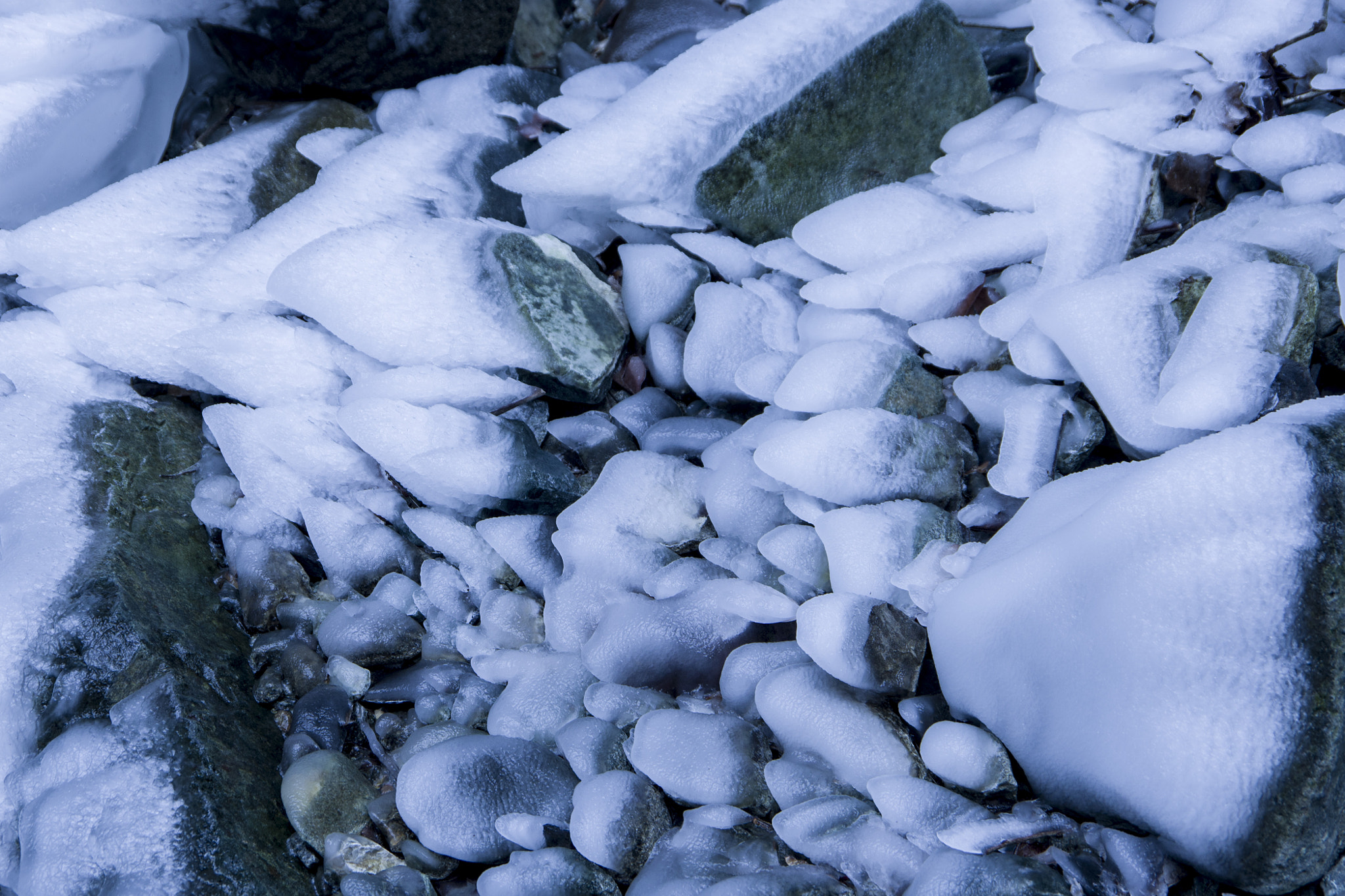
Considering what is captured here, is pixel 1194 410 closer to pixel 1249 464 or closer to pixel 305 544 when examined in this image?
pixel 1249 464

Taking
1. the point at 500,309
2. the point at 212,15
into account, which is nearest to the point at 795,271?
the point at 500,309

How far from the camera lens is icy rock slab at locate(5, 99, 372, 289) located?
1.33m

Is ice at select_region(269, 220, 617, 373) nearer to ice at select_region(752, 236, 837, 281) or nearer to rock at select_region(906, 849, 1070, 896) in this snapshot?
ice at select_region(752, 236, 837, 281)

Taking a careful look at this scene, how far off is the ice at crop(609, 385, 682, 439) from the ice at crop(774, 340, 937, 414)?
23 cm

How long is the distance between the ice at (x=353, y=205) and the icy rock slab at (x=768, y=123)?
17 cm

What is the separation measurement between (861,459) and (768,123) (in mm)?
631

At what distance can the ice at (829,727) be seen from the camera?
32.2 inches

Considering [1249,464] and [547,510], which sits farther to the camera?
[547,510]

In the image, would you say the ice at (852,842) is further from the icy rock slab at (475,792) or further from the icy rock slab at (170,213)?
the icy rock slab at (170,213)

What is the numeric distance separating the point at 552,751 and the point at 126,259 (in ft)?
3.40

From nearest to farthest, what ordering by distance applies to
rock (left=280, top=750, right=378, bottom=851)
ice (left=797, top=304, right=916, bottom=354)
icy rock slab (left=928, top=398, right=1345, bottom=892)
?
1. icy rock slab (left=928, top=398, right=1345, bottom=892)
2. rock (left=280, top=750, right=378, bottom=851)
3. ice (left=797, top=304, right=916, bottom=354)

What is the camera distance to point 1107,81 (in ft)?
3.86

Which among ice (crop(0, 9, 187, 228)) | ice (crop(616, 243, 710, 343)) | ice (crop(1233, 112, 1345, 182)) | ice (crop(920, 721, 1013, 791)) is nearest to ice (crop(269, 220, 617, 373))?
ice (crop(616, 243, 710, 343))

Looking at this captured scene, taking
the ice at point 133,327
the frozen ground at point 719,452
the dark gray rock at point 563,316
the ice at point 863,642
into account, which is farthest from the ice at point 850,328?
the ice at point 133,327
